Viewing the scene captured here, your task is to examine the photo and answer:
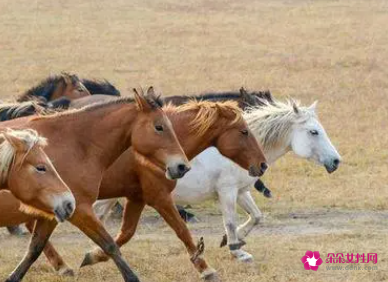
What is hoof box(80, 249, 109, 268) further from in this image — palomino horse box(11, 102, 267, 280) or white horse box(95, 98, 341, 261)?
white horse box(95, 98, 341, 261)

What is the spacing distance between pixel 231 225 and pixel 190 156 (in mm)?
1224

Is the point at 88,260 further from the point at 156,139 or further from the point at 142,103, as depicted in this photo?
the point at 142,103

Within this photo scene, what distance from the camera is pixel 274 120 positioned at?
11.1 metres

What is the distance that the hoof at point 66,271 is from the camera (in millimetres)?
9641

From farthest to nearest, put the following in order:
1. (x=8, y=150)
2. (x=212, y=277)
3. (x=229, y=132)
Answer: (x=229, y=132), (x=212, y=277), (x=8, y=150)

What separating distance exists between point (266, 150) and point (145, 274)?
2281mm

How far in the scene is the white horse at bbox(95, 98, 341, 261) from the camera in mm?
10633

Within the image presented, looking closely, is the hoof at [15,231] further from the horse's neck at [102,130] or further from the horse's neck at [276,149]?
the horse's neck at [102,130]

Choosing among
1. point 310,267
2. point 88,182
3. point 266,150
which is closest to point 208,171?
point 266,150

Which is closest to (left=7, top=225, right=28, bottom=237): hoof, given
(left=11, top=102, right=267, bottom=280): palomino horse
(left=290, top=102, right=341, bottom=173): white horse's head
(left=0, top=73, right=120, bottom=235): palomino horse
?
(left=11, top=102, right=267, bottom=280): palomino horse

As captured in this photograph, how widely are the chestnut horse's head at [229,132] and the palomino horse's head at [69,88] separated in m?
6.71

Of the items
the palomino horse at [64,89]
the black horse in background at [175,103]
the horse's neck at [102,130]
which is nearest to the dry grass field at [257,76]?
the black horse in background at [175,103]

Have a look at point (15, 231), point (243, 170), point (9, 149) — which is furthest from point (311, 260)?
point (9, 149)

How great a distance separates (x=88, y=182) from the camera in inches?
340
